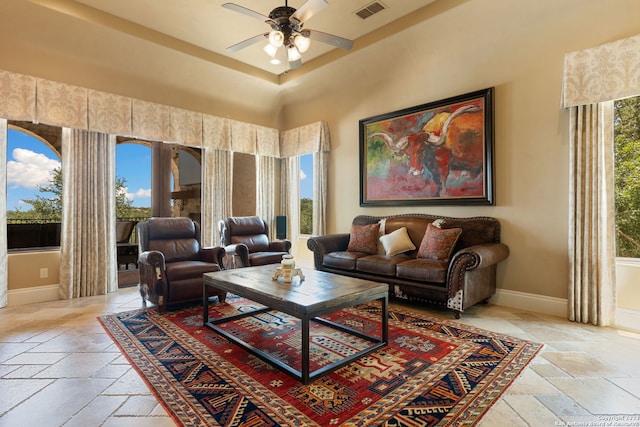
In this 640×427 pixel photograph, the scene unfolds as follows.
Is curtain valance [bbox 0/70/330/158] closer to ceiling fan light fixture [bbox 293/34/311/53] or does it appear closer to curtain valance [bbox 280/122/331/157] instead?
curtain valance [bbox 280/122/331/157]

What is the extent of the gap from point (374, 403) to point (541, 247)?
271 cm

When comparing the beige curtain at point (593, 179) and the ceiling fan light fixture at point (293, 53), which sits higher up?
the ceiling fan light fixture at point (293, 53)

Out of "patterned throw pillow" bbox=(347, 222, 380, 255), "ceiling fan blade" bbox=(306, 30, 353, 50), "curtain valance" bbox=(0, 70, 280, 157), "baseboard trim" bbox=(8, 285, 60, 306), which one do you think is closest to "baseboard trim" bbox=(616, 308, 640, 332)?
"patterned throw pillow" bbox=(347, 222, 380, 255)

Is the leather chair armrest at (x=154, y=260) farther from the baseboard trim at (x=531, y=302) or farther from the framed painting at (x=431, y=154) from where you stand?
the baseboard trim at (x=531, y=302)

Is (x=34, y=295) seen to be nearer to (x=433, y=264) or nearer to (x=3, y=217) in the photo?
(x=3, y=217)

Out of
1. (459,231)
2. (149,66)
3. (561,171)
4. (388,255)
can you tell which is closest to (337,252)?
(388,255)

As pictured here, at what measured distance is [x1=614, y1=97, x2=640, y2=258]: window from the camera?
124 inches

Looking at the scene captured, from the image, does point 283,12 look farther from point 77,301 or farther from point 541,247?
point 77,301

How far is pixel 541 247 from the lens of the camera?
3523 millimetres

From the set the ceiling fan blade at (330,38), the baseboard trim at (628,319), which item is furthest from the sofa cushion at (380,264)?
the ceiling fan blade at (330,38)

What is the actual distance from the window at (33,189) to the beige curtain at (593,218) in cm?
588

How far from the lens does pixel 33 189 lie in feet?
13.7

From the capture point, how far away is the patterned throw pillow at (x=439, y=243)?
359 cm

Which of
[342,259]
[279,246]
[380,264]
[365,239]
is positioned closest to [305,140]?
[279,246]
